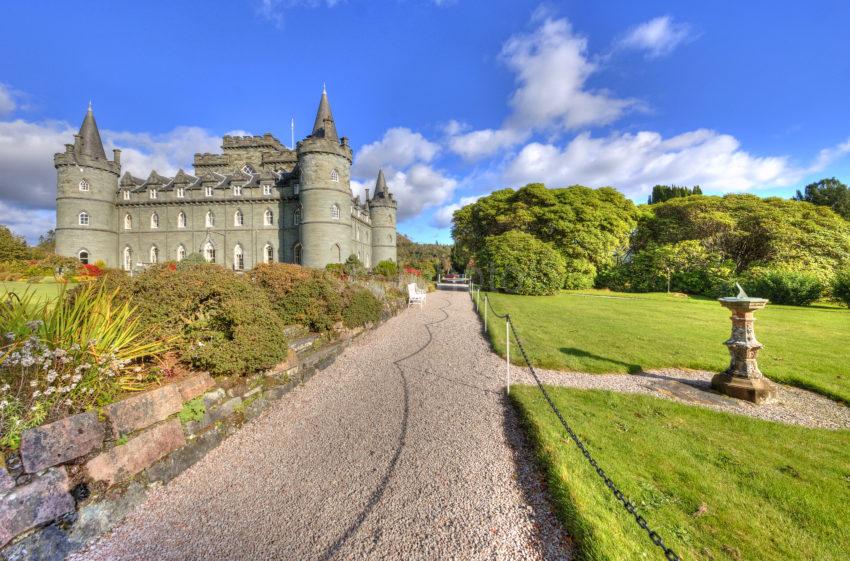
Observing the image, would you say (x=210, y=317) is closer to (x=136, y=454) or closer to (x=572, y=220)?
(x=136, y=454)

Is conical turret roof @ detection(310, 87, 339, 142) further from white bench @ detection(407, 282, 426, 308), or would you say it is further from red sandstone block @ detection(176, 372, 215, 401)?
red sandstone block @ detection(176, 372, 215, 401)

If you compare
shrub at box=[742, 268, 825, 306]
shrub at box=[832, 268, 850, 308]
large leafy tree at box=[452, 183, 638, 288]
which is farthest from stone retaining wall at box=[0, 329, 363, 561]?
shrub at box=[832, 268, 850, 308]

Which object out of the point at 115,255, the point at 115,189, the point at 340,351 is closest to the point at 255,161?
the point at 115,189

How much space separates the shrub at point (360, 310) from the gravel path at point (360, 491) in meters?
3.37

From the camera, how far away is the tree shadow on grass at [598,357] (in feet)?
20.9

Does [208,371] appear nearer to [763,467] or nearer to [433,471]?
[433,471]

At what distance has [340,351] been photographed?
7.46 meters

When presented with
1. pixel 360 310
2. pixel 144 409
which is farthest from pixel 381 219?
pixel 144 409

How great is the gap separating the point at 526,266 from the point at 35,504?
68.7 ft

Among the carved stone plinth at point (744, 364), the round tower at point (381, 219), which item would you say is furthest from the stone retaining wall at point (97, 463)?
the round tower at point (381, 219)

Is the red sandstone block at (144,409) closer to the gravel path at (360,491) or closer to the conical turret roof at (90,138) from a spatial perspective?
the gravel path at (360,491)

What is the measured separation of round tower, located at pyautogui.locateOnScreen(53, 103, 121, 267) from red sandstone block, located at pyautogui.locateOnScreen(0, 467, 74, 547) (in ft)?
123

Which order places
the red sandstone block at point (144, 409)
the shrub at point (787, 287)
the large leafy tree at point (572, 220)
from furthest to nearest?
the large leafy tree at point (572, 220) < the shrub at point (787, 287) < the red sandstone block at point (144, 409)

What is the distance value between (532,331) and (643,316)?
610cm
